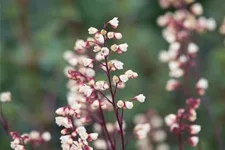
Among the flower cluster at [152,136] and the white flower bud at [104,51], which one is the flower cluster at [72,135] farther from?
the flower cluster at [152,136]

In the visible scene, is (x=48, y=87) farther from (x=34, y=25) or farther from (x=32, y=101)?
(x=34, y=25)

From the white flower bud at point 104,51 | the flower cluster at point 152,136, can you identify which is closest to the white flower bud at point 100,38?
the white flower bud at point 104,51

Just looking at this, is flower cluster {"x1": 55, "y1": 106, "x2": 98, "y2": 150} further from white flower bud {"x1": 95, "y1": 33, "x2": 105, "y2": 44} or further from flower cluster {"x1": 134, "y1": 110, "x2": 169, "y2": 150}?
flower cluster {"x1": 134, "y1": 110, "x2": 169, "y2": 150}

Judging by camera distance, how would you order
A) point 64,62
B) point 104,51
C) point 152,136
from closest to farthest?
point 104,51, point 152,136, point 64,62

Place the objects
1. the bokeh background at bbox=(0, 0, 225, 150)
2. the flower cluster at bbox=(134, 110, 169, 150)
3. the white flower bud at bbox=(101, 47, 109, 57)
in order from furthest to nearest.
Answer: the bokeh background at bbox=(0, 0, 225, 150) < the flower cluster at bbox=(134, 110, 169, 150) < the white flower bud at bbox=(101, 47, 109, 57)

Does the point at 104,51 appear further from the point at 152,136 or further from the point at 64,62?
the point at 64,62

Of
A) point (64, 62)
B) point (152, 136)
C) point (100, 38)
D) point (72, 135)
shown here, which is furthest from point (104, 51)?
point (64, 62)

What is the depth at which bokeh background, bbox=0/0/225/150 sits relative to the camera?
153 centimetres

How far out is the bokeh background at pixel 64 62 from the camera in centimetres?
153

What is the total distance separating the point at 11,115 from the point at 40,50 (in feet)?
1.32

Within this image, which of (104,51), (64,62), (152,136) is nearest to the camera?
(104,51)

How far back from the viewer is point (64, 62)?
64.8 inches

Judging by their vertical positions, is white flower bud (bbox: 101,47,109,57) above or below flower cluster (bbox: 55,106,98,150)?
above

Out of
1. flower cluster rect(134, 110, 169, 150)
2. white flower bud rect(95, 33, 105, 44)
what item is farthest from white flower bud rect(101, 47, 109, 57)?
flower cluster rect(134, 110, 169, 150)
